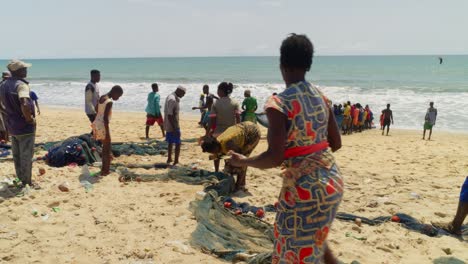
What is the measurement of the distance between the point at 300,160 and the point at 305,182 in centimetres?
13

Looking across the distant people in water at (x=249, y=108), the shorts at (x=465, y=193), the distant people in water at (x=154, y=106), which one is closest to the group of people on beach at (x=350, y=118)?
the distant people in water at (x=249, y=108)

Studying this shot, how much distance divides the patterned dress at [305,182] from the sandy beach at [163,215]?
1.93 m

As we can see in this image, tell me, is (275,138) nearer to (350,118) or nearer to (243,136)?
(243,136)

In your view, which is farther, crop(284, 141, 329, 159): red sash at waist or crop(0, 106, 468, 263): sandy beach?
crop(0, 106, 468, 263): sandy beach

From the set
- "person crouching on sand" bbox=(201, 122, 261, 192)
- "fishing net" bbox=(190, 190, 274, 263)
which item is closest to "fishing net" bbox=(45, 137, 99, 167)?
"person crouching on sand" bbox=(201, 122, 261, 192)

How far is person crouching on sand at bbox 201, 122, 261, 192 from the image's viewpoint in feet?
11.1

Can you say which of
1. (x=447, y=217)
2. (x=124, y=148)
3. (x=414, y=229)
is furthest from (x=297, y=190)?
(x=124, y=148)

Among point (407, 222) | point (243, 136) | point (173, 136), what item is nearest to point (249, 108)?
point (173, 136)

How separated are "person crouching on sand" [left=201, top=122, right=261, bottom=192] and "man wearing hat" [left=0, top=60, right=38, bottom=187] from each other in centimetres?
284

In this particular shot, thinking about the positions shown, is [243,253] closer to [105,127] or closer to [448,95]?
[105,127]

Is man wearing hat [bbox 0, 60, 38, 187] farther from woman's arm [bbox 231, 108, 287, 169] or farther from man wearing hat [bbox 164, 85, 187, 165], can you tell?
woman's arm [bbox 231, 108, 287, 169]

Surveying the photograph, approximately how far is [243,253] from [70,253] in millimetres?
1791

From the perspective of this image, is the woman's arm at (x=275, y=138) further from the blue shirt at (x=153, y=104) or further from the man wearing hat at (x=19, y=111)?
the blue shirt at (x=153, y=104)

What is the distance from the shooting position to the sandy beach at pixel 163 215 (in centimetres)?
412
